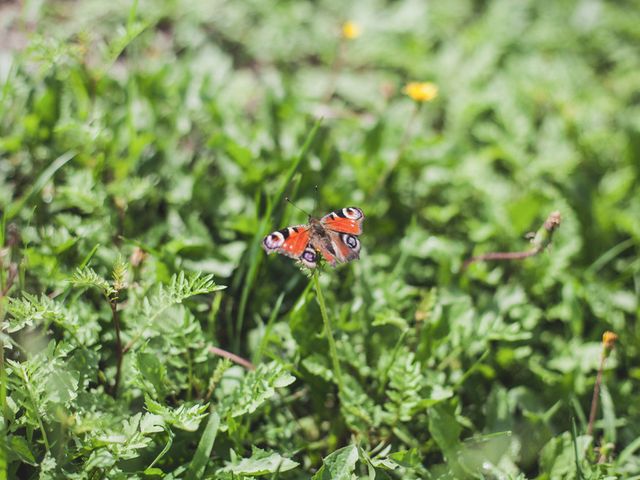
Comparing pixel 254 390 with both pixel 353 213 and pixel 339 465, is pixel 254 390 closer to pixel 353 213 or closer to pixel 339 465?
pixel 339 465

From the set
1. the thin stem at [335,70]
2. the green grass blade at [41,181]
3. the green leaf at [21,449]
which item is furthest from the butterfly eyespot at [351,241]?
the thin stem at [335,70]

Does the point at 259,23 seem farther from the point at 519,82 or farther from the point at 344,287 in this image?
the point at 344,287

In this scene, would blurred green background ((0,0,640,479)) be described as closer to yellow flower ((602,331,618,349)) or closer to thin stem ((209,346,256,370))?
thin stem ((209,346,256,370))

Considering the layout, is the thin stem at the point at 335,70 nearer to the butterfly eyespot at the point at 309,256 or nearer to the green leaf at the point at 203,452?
the butterfly eyespot at the point at 309,256

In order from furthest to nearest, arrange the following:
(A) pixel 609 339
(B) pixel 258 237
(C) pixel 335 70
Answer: (C) pixel 335 70, (B) pixel 258 237, (A) pixel 609 339

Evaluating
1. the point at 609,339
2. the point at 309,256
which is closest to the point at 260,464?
the point at 309,256
